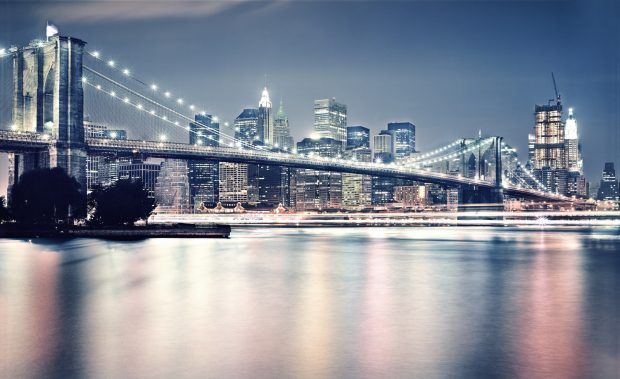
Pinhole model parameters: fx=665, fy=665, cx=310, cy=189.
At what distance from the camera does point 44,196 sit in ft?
152

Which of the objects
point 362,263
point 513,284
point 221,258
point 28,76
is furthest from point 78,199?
point 513,284

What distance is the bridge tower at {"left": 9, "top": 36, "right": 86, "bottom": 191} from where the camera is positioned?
53.5 metres

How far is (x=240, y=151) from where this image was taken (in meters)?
68.1

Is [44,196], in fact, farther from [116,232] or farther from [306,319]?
[306,319]

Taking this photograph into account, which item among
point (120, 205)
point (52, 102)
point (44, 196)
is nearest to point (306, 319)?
point (44, 196)

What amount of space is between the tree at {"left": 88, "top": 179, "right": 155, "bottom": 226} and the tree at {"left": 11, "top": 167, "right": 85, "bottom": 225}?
175 cm

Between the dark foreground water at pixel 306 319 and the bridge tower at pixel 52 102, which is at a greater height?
the bridge tower at pixel 52 102

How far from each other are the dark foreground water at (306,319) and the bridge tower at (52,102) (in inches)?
976

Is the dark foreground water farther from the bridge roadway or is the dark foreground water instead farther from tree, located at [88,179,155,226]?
the bridge roadway

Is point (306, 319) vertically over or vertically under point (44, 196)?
under

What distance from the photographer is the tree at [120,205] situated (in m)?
49.8

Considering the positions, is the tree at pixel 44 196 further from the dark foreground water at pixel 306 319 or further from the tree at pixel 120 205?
the dark foreground water at pixel 306 319

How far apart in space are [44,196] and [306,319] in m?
36.5

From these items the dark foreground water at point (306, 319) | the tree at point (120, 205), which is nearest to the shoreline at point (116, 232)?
the tree at point (120, 205)
